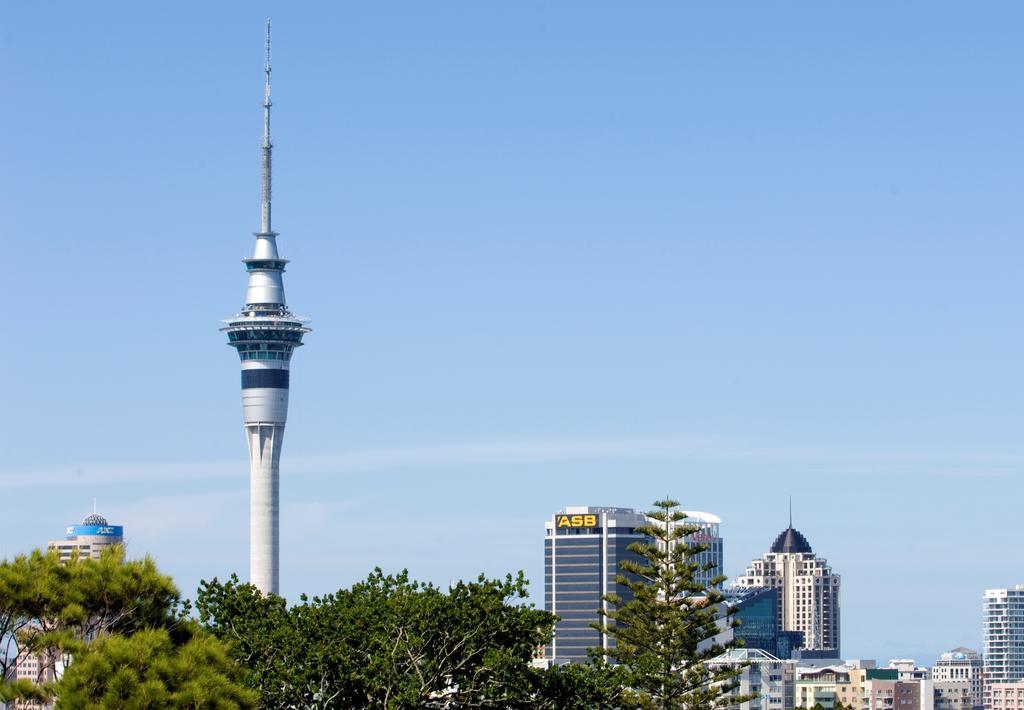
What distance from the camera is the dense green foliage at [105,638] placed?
43.0m

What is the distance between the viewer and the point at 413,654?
56.9 metres

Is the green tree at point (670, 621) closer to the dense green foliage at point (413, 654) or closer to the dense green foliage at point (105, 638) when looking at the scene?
the dense green foliage at point (413, 654)

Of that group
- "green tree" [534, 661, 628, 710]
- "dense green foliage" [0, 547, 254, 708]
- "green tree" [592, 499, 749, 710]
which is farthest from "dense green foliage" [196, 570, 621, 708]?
"green tree" [592, 499, 749, 710]

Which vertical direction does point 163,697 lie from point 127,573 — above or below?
below

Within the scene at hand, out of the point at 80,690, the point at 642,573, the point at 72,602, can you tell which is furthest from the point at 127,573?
the point at 642,573

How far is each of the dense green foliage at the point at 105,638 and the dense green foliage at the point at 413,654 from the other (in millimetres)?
7265

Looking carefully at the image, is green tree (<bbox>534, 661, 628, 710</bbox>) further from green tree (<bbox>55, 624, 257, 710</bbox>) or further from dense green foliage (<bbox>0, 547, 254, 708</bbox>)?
green tree (<bbox>55, 624, 257, 710</bbox>)

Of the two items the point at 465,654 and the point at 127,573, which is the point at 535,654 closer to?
the point at 465,654

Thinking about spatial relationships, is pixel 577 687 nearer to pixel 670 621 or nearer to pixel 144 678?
pixel 144 678

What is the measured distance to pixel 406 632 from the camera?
56781 millimetres

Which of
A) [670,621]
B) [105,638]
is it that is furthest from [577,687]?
[670,621]

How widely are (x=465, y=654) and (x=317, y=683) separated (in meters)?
4.46

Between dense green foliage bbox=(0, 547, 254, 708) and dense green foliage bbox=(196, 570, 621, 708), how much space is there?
7.26 m

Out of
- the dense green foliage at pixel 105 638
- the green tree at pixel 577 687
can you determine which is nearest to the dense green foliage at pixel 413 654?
the green tree at pixel 577 687
